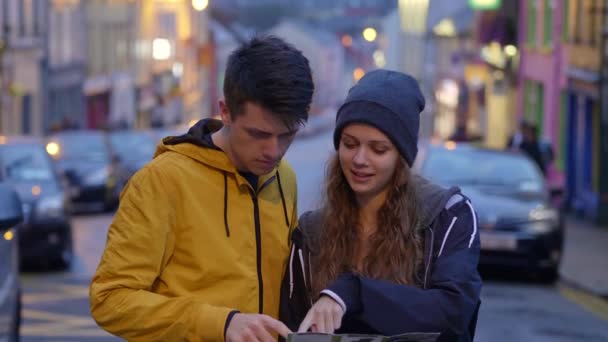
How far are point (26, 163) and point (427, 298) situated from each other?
14.7m

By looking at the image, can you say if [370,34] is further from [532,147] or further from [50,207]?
[50,207]

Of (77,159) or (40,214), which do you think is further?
(77,159)

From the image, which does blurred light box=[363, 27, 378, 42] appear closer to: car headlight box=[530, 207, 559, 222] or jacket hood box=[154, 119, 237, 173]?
car headlight box=[530, 207, 559, 222]

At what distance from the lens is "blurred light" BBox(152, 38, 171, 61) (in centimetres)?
6831

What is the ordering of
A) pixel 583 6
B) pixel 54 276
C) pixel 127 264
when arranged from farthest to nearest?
pixel 583 6, pixel 54 276, pixel 127 264

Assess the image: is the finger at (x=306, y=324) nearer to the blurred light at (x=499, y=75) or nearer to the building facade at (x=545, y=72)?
the building facade at (x=545, y=72)

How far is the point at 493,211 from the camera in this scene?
15.0 m

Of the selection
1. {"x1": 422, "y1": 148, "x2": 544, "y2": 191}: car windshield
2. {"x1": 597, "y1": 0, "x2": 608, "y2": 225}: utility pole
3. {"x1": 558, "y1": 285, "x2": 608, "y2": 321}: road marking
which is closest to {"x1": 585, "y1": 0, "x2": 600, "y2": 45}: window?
{"x1": 597, "y1": 0, "x2": 608, "y2": 225}: utility pole

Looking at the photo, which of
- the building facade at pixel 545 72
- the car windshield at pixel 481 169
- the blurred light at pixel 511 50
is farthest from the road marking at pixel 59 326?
the blurred light at pixel 511 50

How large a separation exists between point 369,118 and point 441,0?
57363mm

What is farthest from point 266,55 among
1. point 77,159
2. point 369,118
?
point 77,159

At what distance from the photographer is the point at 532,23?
3931cm

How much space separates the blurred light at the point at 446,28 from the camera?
2295 inches

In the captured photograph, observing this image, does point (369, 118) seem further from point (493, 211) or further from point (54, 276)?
point (54, 276)
